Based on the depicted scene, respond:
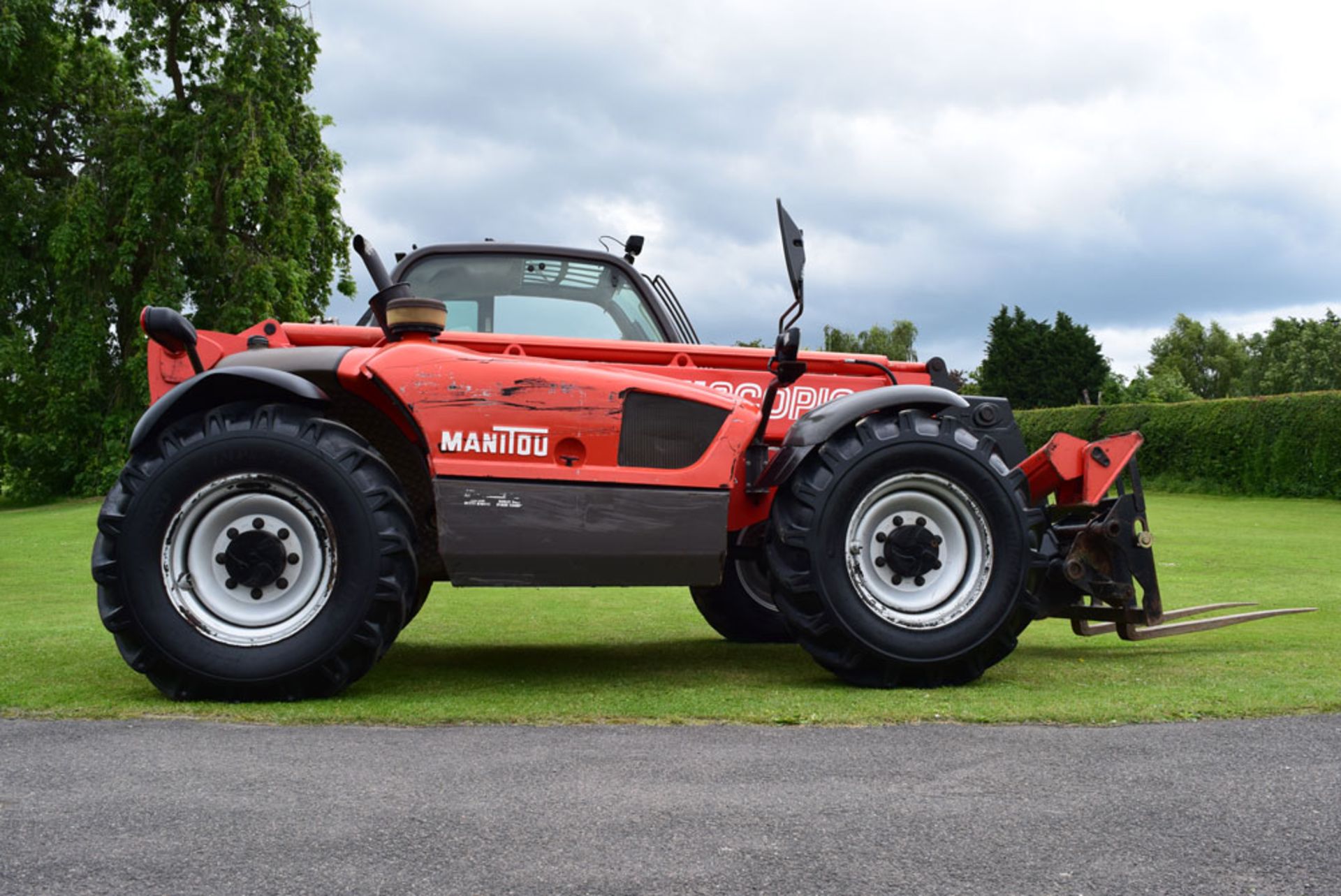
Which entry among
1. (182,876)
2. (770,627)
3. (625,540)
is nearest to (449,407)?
(625,540)

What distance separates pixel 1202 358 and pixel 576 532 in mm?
109053

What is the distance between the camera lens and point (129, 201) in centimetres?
3141

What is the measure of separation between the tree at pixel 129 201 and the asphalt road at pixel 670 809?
26936 mm

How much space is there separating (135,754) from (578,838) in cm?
185

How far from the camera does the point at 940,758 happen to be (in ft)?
13.6

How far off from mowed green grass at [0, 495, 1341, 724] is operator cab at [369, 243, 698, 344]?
1831mm

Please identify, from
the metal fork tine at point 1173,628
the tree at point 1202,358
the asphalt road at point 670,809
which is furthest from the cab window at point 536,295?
the tree at point 1202,358

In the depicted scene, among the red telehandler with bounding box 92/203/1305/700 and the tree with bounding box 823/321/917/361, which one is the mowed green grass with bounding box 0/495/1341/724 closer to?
the red telehandler with bounding box 92/203/1305/700

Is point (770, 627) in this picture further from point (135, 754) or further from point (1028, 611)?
point (135, 754)

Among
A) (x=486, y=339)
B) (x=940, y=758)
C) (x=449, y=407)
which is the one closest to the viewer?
(x=940, y=758)

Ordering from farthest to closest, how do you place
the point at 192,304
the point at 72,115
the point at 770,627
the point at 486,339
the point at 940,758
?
the point at 72,115 < the point at 192,304 < the point at 770,627 < the point at 486,339 < the point at 940,758

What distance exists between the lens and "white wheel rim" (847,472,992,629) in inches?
219

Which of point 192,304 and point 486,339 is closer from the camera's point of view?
point 486,339

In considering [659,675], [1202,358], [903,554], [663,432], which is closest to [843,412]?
[903,554]
